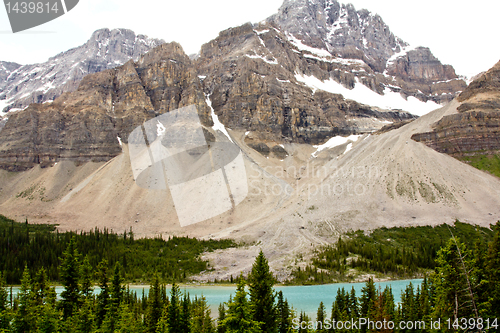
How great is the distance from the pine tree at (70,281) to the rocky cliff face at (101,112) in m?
97.2

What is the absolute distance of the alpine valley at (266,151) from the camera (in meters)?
75.4

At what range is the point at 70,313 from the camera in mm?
22328

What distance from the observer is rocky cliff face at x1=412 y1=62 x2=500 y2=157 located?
9438 centimetres

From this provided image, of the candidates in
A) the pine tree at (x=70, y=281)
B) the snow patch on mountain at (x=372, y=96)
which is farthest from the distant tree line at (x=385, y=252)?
the snow patch on mountain at (x=372, y=96)

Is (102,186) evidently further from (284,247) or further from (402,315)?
(402,315)

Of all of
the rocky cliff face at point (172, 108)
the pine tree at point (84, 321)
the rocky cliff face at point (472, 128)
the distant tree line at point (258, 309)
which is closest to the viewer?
the distant tree line at point (258, 309)

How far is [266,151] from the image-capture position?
394 feet

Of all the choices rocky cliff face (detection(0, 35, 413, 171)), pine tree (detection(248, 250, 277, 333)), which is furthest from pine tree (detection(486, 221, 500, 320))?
rocky cliff face (detection(0, 35, 413, 171))

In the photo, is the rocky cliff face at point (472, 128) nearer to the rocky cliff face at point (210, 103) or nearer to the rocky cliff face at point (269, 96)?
the rocky cliff face at point (210, 103)

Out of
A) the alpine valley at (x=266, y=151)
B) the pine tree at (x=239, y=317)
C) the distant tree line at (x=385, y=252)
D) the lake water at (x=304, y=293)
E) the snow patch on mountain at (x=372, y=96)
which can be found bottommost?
the lake water at (x=304, y=293)

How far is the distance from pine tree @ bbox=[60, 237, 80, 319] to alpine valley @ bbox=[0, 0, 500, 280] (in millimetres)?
34407

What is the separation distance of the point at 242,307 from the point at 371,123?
143638mm

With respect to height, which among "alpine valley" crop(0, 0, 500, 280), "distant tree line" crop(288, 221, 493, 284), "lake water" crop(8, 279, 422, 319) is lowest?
"lake water" crop(8, 279, 422, 319)

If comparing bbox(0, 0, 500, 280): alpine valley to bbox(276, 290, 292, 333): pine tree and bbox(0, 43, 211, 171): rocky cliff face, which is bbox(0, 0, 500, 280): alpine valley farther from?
bbox(276, 290, 292, 333): pine tree
